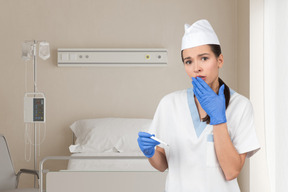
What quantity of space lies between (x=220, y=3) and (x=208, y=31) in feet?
11.8

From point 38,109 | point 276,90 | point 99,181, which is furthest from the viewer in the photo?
point 38,109

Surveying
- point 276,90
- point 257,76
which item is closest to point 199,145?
point 276,90

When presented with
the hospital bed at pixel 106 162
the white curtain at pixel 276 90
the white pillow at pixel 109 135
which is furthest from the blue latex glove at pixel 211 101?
the white pillow at pixel 109 135

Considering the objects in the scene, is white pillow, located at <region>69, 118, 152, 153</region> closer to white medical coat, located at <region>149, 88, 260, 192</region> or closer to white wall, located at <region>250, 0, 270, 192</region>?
white wall, located at <region>250, 0, 270, 192</region>

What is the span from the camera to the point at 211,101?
3.97 feet

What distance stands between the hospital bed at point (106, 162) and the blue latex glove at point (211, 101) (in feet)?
3.84

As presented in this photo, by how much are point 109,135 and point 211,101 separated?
3.11m

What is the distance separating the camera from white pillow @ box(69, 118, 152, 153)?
4.17 m

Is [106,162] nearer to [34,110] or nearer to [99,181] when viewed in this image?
[34,110]

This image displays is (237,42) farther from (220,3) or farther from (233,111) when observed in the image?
(233,111)

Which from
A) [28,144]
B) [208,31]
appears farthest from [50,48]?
[208,31]

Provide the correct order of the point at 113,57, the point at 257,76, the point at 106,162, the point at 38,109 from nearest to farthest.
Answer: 1. the point at 106,162
2. the point at 257,76
3. the point at 38,109
4. the point at 113,57

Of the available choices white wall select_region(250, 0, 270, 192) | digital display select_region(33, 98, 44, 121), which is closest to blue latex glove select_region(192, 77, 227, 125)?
white wall select_region(250, 0, 270, 192)

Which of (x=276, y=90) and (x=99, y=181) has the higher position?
(x=276, y=90)
